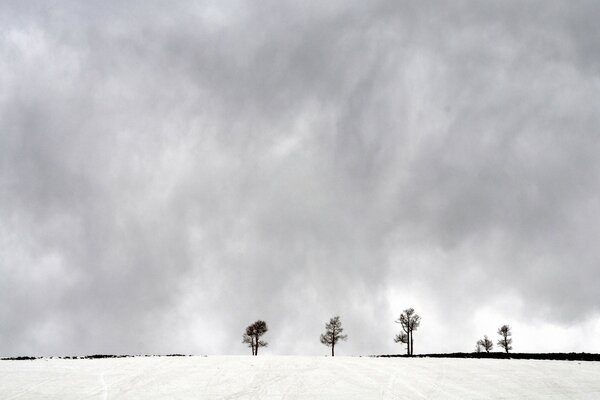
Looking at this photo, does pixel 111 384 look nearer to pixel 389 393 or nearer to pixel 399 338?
pixel 389 393

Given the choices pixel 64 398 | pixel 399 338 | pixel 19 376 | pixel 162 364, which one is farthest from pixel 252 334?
pixel 64 398

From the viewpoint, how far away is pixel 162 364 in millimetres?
28062

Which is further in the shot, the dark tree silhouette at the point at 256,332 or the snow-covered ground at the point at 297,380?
the dark tree silhouette at the point at 256,332

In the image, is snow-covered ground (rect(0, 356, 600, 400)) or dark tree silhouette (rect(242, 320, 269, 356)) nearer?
snow-covered ground (rect(0, 356, 600, 400))

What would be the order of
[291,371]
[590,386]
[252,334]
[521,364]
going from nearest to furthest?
[590,386]
[291,371]
[521,364]
[252,334]

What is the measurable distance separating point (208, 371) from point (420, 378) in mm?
13741

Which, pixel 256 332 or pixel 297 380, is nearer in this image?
pixel 297 380

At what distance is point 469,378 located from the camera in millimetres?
23219

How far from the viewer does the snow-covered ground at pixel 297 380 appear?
1952cm

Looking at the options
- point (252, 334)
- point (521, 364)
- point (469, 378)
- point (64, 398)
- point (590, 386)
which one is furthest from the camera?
point (252, 334)

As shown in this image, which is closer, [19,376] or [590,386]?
[590,386]

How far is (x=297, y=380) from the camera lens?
22.4 m

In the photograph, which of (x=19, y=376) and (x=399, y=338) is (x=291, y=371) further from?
(x=399, y=338)

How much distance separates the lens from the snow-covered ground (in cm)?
1952
